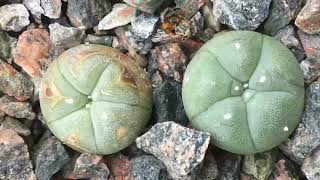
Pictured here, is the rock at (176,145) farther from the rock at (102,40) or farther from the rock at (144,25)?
the rock at (102,40)

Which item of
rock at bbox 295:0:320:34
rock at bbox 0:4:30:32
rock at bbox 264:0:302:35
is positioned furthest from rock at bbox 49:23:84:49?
rock at bbox 295:0:320:34

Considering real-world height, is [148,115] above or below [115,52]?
below

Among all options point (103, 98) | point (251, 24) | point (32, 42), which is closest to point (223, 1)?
point (251, 24)

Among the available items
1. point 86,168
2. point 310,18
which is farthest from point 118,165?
point 310,18

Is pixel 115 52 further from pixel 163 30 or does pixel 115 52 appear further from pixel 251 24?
pixel 251 24

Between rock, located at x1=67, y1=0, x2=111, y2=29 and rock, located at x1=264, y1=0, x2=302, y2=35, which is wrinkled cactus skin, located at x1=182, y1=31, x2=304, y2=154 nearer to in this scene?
rock, located at x1=264, y1=0, x2=302, y2=35

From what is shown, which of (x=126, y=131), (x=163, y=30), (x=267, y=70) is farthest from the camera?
(x=163, y=30)

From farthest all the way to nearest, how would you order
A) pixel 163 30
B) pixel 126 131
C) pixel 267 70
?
pixel 163 30 < pixel 126 131 < pixel 267 70
